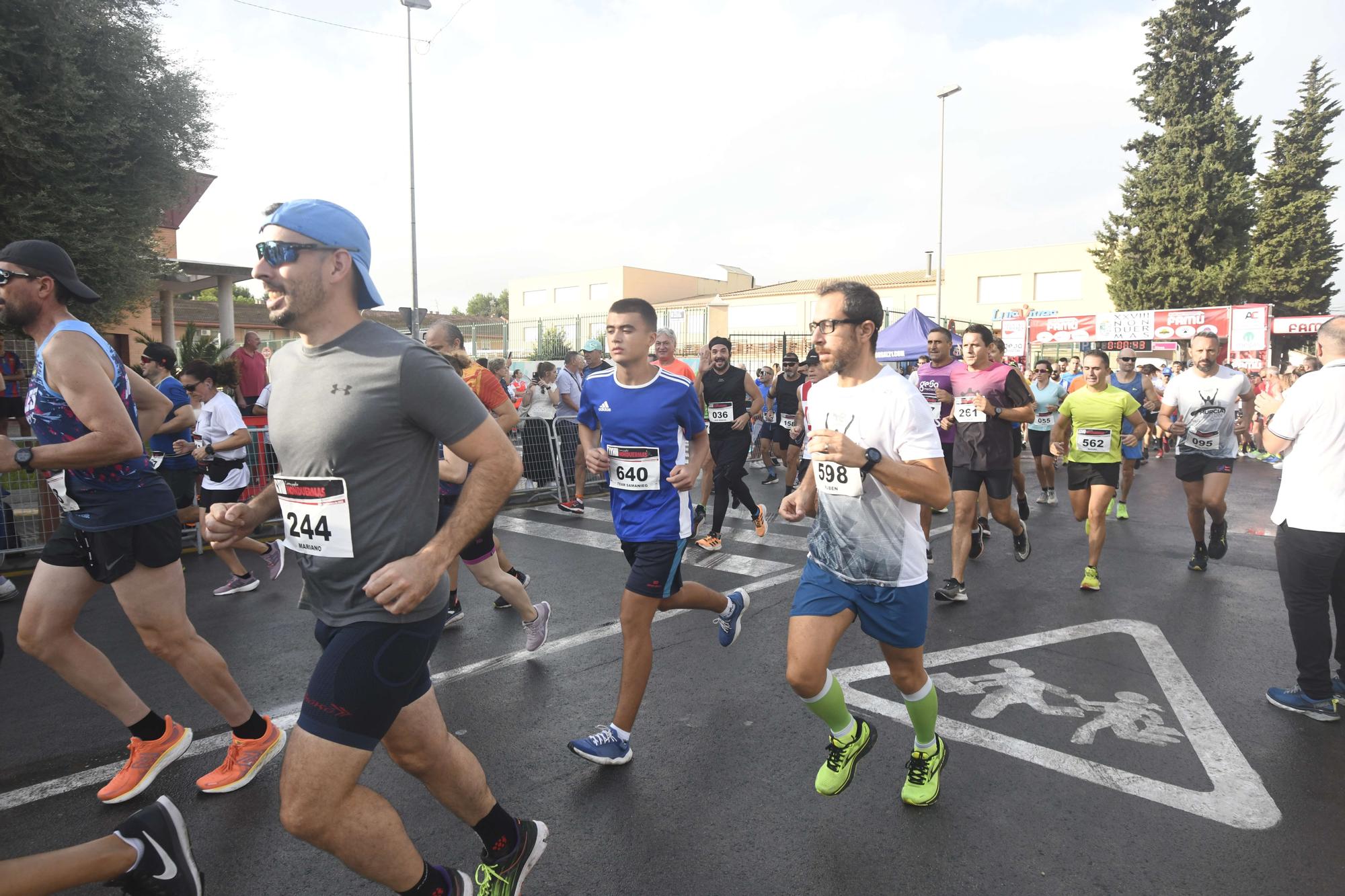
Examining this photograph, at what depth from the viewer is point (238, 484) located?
660cm

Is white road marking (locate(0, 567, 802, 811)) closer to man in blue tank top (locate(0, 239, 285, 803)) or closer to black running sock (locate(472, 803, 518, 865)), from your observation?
man in blue tank top (locate(0, 239, 285, 803))

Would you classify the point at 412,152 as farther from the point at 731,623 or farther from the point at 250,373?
the point at 731,623

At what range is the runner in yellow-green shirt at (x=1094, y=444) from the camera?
6.45 meters

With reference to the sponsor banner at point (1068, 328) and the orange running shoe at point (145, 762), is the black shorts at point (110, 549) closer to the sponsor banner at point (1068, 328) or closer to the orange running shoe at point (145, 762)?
the orange running shoe at point (145, 762)

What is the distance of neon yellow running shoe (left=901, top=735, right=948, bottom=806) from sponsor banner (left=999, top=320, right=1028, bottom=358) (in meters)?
22.3

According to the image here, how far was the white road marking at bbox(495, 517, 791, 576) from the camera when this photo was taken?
7.05 m

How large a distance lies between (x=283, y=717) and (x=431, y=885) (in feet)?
7.63

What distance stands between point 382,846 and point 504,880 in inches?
21.1

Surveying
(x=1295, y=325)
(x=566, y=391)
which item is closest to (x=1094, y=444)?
(x=566, y=391)

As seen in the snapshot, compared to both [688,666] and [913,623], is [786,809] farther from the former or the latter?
[688,666]

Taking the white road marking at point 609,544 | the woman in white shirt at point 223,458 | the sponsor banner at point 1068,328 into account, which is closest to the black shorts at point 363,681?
the white road marking at point 609,544

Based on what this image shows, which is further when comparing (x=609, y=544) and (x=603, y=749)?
(x=609, y=544)

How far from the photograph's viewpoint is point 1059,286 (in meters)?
46.0

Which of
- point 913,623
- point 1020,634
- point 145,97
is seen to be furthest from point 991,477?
point 145,97
